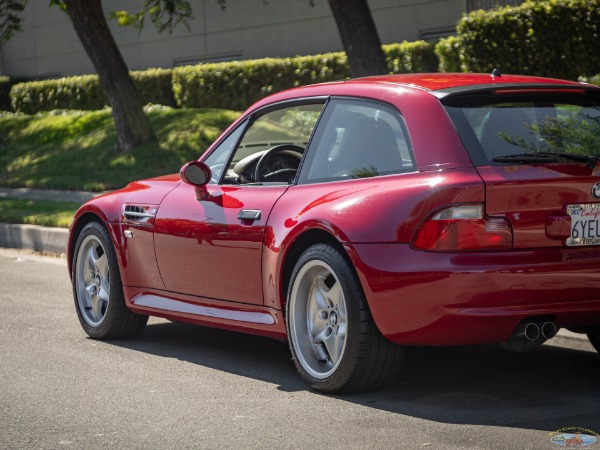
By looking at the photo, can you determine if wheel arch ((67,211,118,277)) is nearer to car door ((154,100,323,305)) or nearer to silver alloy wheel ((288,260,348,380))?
car door ((154,100,323,305))

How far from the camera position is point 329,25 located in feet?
86.7

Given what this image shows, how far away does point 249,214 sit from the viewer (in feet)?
21.6

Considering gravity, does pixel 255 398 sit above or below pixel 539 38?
below

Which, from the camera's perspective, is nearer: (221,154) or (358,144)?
(358,144)

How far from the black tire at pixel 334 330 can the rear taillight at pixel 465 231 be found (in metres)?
0.49

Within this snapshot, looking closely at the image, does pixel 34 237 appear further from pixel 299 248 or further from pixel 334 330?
pixel 334 330

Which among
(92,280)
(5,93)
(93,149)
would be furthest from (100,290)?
(5,93)

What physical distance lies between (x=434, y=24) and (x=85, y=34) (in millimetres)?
7625

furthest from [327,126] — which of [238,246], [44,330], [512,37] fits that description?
[512,37]

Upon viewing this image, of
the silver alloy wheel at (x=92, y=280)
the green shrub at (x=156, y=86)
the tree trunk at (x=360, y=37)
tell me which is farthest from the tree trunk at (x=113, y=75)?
the silver alloy wheel at (x=92, y=280)

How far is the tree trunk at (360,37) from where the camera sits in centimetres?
1423

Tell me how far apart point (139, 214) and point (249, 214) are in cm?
118

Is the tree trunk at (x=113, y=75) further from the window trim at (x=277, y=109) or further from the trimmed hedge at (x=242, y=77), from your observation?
the window trim at (x=277, y=109)

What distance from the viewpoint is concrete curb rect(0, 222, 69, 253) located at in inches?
537
